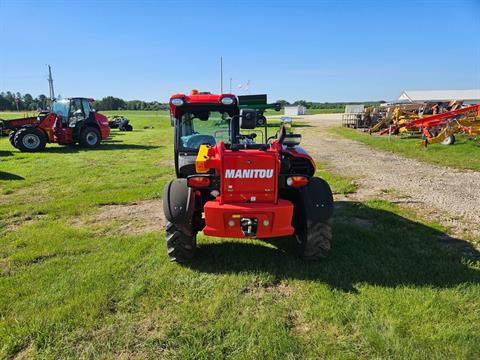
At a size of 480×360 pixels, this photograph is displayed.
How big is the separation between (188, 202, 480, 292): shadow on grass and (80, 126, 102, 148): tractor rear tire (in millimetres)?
13668

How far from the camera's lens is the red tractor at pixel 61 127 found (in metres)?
15.0

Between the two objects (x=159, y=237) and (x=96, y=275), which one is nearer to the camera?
(x=96, y=275)

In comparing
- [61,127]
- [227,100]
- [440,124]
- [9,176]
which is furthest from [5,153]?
[440,124]

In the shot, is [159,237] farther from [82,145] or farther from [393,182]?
[82,145]

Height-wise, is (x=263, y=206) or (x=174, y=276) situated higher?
(x=263, y=206)

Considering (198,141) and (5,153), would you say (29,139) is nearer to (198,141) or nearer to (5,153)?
(5,153)

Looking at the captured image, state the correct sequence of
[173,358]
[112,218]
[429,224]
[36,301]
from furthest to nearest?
[112,218] < [429,224] < [36,301] < [173,358]

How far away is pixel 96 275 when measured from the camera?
4.03 meters

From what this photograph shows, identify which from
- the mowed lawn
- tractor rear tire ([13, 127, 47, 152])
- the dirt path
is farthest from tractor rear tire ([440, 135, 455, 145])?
tractor rear tire ([13, 127, 47, 152])

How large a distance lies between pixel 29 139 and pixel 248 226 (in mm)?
14311

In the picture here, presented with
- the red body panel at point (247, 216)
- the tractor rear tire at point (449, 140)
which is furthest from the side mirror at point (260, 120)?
the tractor rear tire at point (449, 140)

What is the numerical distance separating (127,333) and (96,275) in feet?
3.90

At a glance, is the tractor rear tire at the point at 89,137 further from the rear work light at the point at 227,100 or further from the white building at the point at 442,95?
the white building at the point at 442,95

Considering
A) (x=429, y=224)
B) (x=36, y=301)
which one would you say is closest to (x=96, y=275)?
(x=36, y=301)
